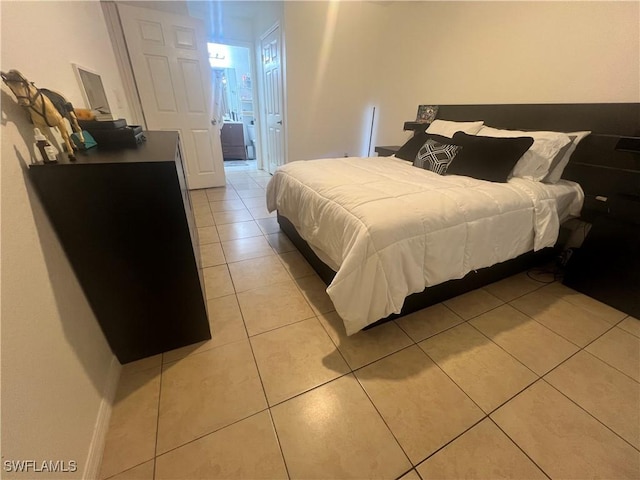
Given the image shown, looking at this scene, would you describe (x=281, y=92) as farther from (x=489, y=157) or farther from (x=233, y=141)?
(x=489, y=157)

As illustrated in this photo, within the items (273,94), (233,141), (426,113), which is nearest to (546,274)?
(426,113)

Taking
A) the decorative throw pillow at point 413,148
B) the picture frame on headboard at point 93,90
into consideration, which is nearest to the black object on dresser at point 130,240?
the picture frame on headboard at point 93,90

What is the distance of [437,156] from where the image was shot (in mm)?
2156

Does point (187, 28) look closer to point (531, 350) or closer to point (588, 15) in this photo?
point (588, 15)

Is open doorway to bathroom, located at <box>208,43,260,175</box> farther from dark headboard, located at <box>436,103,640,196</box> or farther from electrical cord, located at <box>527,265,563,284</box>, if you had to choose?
electrical cord, located at <box>527,265,563,284</box>

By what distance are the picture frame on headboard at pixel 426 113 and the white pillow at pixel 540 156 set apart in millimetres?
1395

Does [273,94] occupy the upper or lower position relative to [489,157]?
upper

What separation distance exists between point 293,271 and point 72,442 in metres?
1.42

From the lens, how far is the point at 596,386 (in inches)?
49.4

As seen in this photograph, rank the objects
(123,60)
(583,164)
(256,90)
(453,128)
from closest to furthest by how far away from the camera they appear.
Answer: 1. (583,164)
2. (453,128)
3. (123,60)
4. (256,90)

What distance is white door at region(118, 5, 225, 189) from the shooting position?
9.55 ft

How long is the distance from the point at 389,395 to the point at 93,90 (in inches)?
102

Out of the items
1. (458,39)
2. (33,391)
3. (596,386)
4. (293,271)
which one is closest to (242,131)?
(458,39)
